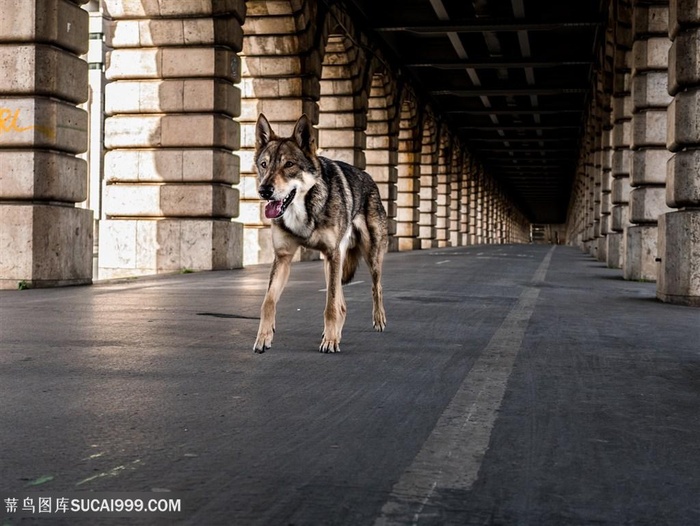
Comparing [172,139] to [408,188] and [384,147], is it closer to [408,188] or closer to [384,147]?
[384,147]

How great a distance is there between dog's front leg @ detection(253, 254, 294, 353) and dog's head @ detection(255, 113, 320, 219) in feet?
1.31

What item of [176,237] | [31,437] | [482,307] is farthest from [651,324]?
[176,237]

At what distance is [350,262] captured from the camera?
731 centimetres

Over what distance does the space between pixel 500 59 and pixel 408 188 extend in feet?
39.4

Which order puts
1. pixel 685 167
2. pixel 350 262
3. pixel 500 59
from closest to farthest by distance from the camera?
pixel 350 262 < pixel 685 167 < pixel 500 59

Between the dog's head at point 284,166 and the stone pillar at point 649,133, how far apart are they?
10.2 m

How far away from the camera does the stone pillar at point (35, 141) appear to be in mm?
11617

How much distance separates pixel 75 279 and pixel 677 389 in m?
9.20

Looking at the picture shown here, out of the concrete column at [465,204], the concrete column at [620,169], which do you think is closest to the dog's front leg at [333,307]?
the concrete column at [620,169]

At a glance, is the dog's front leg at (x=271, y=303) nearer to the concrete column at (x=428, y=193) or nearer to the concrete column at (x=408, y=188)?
the concrete column at (x=408, y=188)

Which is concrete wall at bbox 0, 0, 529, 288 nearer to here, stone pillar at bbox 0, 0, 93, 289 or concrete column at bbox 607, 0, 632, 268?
stone pillar at bbox 0, 0, 93, 289

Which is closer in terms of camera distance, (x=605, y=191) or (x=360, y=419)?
(x=360, y=419)

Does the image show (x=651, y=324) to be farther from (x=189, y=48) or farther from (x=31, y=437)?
(x=189, y=48)

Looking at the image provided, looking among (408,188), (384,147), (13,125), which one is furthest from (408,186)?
(13,125)
